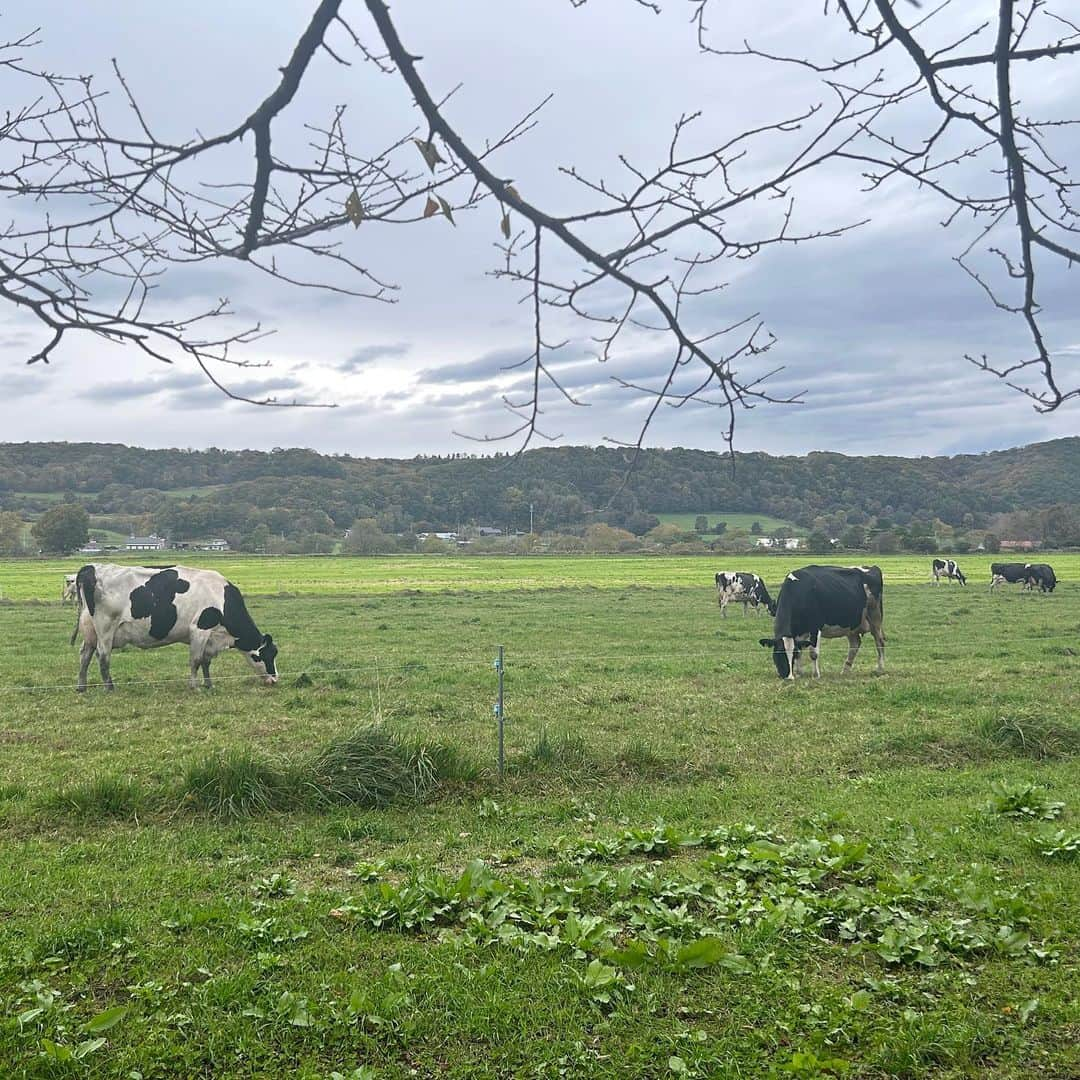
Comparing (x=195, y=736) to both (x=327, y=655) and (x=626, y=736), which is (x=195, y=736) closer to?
(x=626, y=736)

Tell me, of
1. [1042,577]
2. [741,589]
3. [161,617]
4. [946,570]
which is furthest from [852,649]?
[946,570]

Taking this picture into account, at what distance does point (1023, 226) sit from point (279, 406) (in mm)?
2311

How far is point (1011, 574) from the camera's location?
37.7 m

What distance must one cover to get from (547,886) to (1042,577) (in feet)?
122

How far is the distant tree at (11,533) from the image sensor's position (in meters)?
56.6

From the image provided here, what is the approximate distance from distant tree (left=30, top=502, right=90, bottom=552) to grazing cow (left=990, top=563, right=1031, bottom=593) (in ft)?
158

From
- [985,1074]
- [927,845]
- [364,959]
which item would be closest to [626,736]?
[927,845]

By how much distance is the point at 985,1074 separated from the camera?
135 inches

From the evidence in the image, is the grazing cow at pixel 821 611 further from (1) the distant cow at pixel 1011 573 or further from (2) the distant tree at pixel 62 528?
(2) the distant tree at pixel 62 528

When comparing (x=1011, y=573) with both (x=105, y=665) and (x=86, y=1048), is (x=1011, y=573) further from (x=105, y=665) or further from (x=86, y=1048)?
(x=86, y=1048)

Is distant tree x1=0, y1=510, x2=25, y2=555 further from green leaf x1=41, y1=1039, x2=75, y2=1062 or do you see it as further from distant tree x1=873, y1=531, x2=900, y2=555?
green leaf x1=41, y1=1039, x2=75, y2=1062

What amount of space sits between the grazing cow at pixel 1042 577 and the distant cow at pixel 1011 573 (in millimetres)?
80

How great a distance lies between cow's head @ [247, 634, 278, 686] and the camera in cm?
1383

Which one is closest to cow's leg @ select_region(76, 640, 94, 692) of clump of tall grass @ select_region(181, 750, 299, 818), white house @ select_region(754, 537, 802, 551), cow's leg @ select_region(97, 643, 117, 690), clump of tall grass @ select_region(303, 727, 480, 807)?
cow's leg @ select_region(97, 643, 117, 690)
